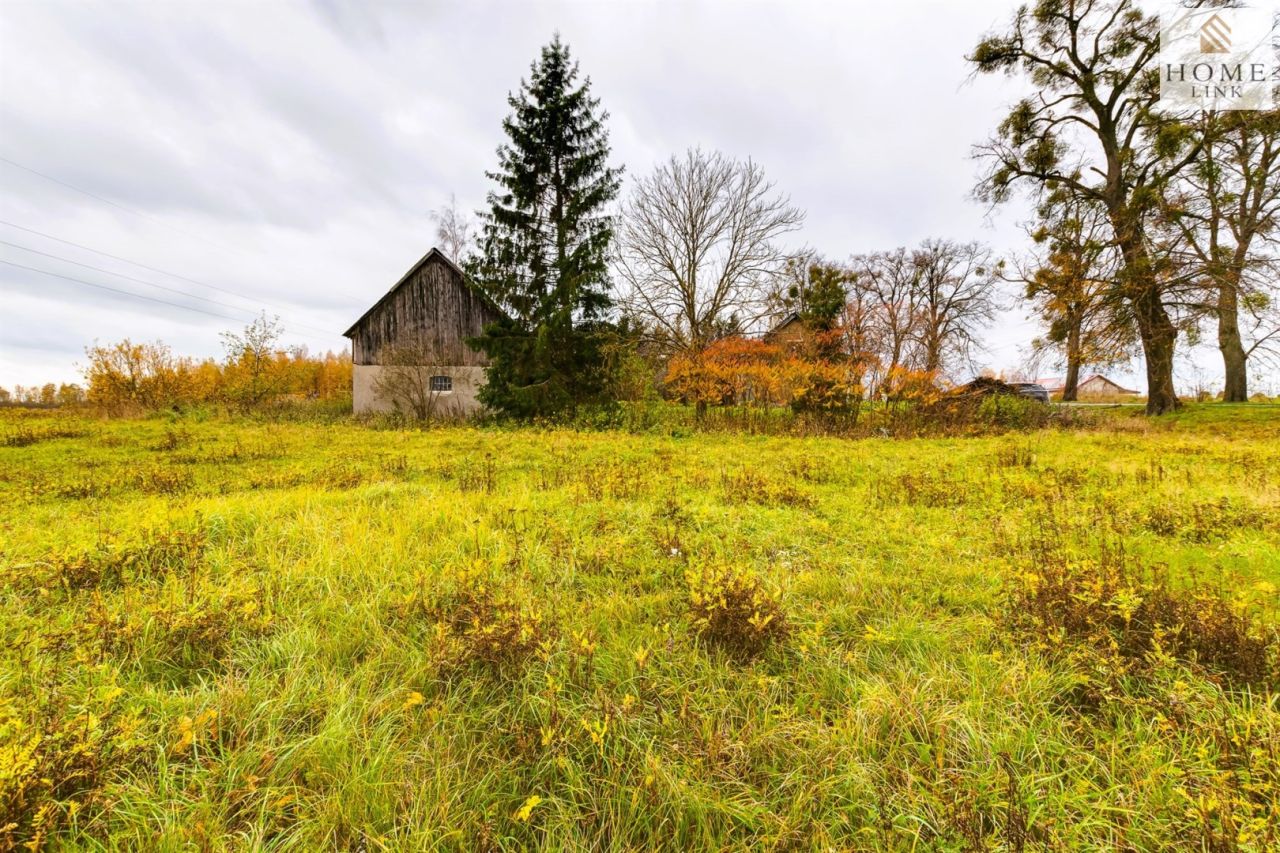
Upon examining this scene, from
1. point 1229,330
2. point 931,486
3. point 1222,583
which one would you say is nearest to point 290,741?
point 1222,583

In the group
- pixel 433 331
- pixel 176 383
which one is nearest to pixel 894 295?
pixel 433 331

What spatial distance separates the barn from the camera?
64.5ft

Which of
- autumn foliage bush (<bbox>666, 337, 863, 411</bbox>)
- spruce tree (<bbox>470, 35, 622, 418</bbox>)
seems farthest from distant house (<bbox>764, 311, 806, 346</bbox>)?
spruce tree (<bbox>470, 35, 622, 418</bbox>)

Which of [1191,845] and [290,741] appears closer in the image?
[1191,845]

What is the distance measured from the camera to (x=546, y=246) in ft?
54.2

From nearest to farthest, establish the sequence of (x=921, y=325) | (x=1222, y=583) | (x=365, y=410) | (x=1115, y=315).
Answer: (x=1222, y=583) → (x=1115, y=315) → (x=365, y=410) → (x=921, y=325)

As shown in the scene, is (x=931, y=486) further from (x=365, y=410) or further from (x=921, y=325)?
(x=921, y=325)

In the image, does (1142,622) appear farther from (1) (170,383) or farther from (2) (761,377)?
(1) (170,383)

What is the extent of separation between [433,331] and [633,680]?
20665mm

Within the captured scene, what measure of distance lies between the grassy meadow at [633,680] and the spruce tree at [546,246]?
38.5 ft

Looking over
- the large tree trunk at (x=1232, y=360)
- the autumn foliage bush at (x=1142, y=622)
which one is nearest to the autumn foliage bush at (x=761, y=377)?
the autumn foliage bush at (x=1142, y=622)

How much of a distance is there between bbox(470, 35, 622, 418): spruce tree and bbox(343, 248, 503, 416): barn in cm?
364

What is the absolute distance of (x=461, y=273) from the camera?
64.5 ft

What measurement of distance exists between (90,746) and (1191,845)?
12.2ft
